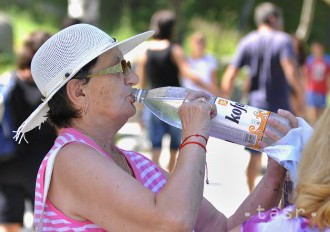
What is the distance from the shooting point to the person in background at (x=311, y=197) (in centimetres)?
227

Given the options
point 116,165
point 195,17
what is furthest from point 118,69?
point 195,17

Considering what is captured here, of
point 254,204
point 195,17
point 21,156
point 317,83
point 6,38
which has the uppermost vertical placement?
point 254,204

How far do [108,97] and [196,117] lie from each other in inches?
12.1

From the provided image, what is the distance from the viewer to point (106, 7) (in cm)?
2483

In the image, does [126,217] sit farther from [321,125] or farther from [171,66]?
[171,66]

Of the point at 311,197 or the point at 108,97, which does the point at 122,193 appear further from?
the point at 311,197

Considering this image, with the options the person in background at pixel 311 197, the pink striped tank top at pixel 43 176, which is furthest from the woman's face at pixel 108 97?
the person in background at pixel 311 197

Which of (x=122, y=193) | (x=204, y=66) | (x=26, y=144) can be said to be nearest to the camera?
(x=122, y=193)

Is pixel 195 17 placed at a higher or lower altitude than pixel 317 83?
lower

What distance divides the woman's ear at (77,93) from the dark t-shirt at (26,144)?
8.94 feet

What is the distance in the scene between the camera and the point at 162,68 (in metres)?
8.42

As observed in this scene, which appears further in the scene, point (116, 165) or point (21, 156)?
point (21, 156)

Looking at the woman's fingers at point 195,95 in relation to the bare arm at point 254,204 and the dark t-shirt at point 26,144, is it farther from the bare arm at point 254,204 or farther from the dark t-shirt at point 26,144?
the dark t-shirt at point 26,144

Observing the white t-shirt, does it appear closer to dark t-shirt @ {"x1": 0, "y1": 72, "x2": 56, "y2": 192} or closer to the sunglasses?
dark t-shirt @ {"x1": 0, "y1": 72, "x2": 56, "y2": 192}
